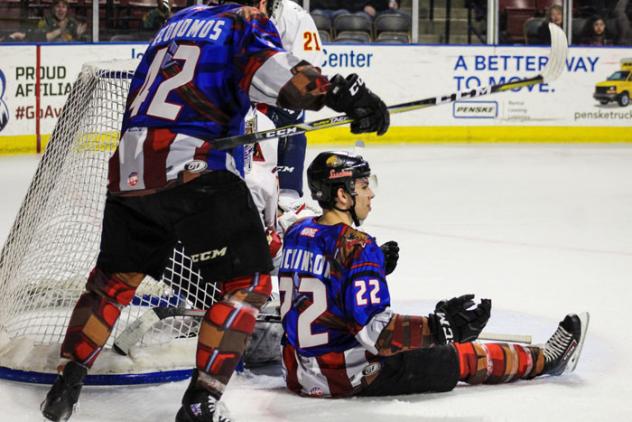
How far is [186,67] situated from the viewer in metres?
2.61

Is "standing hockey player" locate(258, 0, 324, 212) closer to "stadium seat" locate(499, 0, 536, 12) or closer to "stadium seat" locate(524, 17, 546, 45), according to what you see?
"stadium seat" locate(524, 17, 546, 45)

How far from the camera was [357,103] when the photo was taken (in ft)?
8.29

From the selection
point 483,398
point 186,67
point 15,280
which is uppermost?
point 186,67

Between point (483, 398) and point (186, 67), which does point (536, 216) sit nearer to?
point (483, 398)

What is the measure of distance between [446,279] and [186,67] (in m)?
2.26

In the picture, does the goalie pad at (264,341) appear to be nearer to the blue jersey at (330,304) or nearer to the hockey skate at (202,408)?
the blue jersey at (330,304)

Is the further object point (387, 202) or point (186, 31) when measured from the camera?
point (387, 202)

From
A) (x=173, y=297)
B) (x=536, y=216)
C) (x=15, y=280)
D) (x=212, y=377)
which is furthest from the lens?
(x=536, y=216)

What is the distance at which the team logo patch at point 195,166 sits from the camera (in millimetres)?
2623

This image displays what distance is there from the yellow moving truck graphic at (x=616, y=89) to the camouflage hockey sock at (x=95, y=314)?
8.15 metres

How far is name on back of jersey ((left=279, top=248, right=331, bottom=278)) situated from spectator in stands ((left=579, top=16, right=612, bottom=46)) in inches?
323

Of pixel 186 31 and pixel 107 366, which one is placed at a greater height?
pixel 186 31

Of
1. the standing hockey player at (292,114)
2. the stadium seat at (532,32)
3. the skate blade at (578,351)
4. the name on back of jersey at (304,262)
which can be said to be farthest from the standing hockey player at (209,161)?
the stadium seat at (532,32)

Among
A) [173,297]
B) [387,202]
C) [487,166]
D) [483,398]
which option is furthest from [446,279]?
[487,166]
